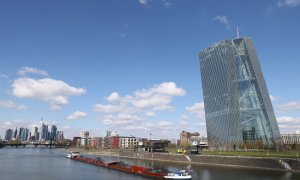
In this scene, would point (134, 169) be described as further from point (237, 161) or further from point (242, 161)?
point (242, 161)

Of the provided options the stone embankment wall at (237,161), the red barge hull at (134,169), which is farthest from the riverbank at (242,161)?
the red barge hull at (134,169)

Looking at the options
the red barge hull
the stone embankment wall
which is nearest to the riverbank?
the stone embankment wall

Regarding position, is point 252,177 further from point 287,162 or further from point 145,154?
point 145,154

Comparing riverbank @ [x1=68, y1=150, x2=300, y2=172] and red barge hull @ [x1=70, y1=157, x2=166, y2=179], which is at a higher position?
riverbank @ [x1=68, y1=150, x2=300, y2=172]

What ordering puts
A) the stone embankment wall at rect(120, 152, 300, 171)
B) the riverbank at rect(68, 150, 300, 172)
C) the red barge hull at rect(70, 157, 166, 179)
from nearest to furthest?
the red barge hull at rect(70, 157, 166, 179)
the riverbank at rect(68, 150, 300, 172)
the stone embankment wall at rect(120, 152, 300, 171)

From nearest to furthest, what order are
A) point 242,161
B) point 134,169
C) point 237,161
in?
point 134,169 → point 242,161 → point 237,161

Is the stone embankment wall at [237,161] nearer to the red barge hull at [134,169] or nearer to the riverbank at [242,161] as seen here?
the riverbank at [242,161]

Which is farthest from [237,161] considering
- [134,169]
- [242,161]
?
[134,169]

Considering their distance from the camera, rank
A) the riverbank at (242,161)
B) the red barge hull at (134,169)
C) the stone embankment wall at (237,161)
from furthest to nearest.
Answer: the stone embankment wall at (237,161), the riverbank at (242,161), the red barge hull at (134,169)

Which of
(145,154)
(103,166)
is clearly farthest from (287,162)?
(145,154)

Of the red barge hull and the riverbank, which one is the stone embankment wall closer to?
the riverbank

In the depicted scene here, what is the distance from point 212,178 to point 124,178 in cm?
2560

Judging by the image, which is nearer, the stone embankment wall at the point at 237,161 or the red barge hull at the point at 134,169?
the red barge hull at the point at 134,169

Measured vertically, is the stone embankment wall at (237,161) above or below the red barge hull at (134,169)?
above
